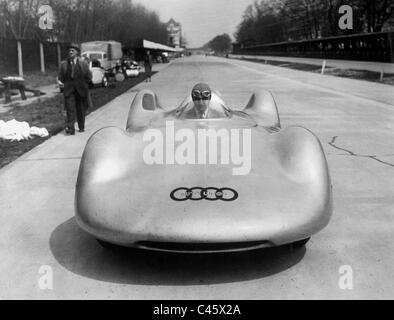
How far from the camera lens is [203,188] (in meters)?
3.50

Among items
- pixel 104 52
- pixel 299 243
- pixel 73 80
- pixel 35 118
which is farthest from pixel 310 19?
pixel 299 243

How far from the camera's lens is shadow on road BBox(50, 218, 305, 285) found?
3418 mm

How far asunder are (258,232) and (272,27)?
154927mm

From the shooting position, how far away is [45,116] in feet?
40.8

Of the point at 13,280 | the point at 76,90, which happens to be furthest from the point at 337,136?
the point at 13,280

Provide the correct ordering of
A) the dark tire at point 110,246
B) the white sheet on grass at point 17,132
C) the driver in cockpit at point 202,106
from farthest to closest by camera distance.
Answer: the white sheet on grass at point 17,132, the driver in cockpit at point 202,106, the dark tire at point 110,246

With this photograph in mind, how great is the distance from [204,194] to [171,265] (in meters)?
0.65

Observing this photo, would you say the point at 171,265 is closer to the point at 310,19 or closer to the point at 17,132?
the point at 17,132

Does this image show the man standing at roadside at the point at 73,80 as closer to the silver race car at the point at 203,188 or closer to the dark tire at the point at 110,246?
the silver race car at the point at 203,188

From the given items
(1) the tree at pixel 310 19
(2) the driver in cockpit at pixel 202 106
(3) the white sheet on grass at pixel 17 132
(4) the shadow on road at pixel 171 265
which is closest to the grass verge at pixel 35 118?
(3) the white sheet on grass at pixel 17 132

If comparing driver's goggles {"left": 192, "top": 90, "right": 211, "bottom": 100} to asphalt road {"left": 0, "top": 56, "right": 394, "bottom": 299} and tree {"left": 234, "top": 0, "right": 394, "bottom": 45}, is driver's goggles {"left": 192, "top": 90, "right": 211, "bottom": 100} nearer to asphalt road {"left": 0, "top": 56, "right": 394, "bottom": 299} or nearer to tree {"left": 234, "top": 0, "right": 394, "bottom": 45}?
asphalt road {"left": 0, "top": 56, "right": 394, "bottom": 299}

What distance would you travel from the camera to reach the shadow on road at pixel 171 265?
11.2ft
